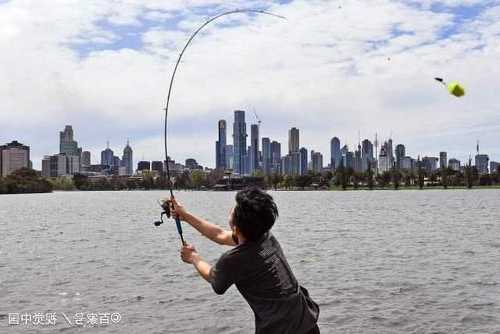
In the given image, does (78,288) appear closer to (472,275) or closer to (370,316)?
(370,316)

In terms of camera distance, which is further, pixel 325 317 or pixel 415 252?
pixel 415 252

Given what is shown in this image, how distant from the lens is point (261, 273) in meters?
5.08

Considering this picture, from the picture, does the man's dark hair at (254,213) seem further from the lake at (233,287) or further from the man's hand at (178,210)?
the lake at (233,287)

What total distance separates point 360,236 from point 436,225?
1286cm

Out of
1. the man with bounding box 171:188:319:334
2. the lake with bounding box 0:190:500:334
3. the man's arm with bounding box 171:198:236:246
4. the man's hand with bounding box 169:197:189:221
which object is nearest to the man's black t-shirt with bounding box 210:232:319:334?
the man with bounding box 171:188:319:334

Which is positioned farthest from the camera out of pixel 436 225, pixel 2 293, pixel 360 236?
pixel 436 225

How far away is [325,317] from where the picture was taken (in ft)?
50.7

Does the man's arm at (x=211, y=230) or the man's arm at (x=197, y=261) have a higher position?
the man's arm at (x=211, y=230)

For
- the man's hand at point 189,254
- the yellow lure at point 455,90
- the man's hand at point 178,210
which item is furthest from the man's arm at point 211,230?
the yellow lure at point 455,90

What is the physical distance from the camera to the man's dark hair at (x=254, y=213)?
16.5 ft

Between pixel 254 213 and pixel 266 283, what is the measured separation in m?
0.60

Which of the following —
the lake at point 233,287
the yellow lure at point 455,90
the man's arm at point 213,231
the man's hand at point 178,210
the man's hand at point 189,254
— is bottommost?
the lake at point 233,287

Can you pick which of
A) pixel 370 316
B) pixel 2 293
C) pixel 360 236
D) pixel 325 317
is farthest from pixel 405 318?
pixel 360 236

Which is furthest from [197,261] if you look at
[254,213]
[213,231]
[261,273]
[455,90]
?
[455,90]
